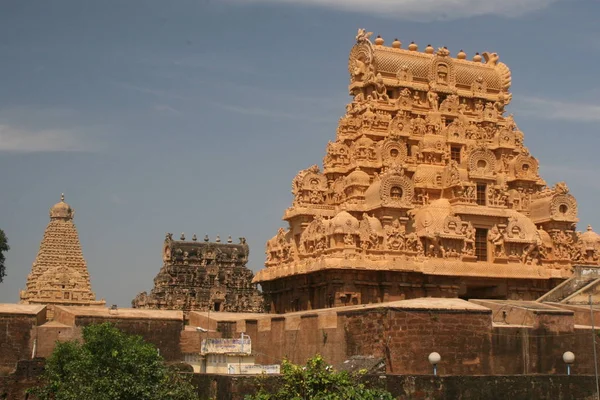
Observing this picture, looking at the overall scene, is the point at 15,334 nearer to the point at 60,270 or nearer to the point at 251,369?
the point at 251,369

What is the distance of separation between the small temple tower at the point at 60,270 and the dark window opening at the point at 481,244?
3264cm

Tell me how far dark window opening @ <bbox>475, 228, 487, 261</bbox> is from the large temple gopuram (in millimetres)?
45

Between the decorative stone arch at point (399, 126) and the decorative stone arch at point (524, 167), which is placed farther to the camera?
the decorative stone arch at point (524, 167)

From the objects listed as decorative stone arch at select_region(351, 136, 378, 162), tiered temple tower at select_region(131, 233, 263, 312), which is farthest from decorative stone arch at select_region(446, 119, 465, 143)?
tiered temple tower at select_region(131, 233, 263, 312)

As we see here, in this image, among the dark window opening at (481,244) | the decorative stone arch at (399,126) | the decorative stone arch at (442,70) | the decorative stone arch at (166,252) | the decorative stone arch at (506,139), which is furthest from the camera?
the decorative stone arch at (166,252)

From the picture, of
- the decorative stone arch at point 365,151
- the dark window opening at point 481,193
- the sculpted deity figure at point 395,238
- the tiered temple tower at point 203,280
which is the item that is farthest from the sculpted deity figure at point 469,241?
the tiered temple tower at point 203,280

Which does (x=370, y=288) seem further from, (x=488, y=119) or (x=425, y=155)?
(x=488, y=119)

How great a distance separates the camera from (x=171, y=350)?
42.3 meters

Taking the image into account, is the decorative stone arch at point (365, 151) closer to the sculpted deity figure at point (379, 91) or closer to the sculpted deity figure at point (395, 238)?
the sculpted deity figure at point (379, 91)

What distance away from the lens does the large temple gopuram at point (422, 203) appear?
44562 millimetres

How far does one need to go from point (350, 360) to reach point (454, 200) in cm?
1614

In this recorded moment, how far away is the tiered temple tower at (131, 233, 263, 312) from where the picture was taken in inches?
2859

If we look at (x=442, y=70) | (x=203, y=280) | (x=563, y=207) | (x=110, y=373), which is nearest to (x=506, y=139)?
(x=563, y=207)

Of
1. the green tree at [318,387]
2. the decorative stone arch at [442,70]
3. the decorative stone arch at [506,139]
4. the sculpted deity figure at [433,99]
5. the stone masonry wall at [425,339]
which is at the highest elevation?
the decorative stone arch at [442,70]
